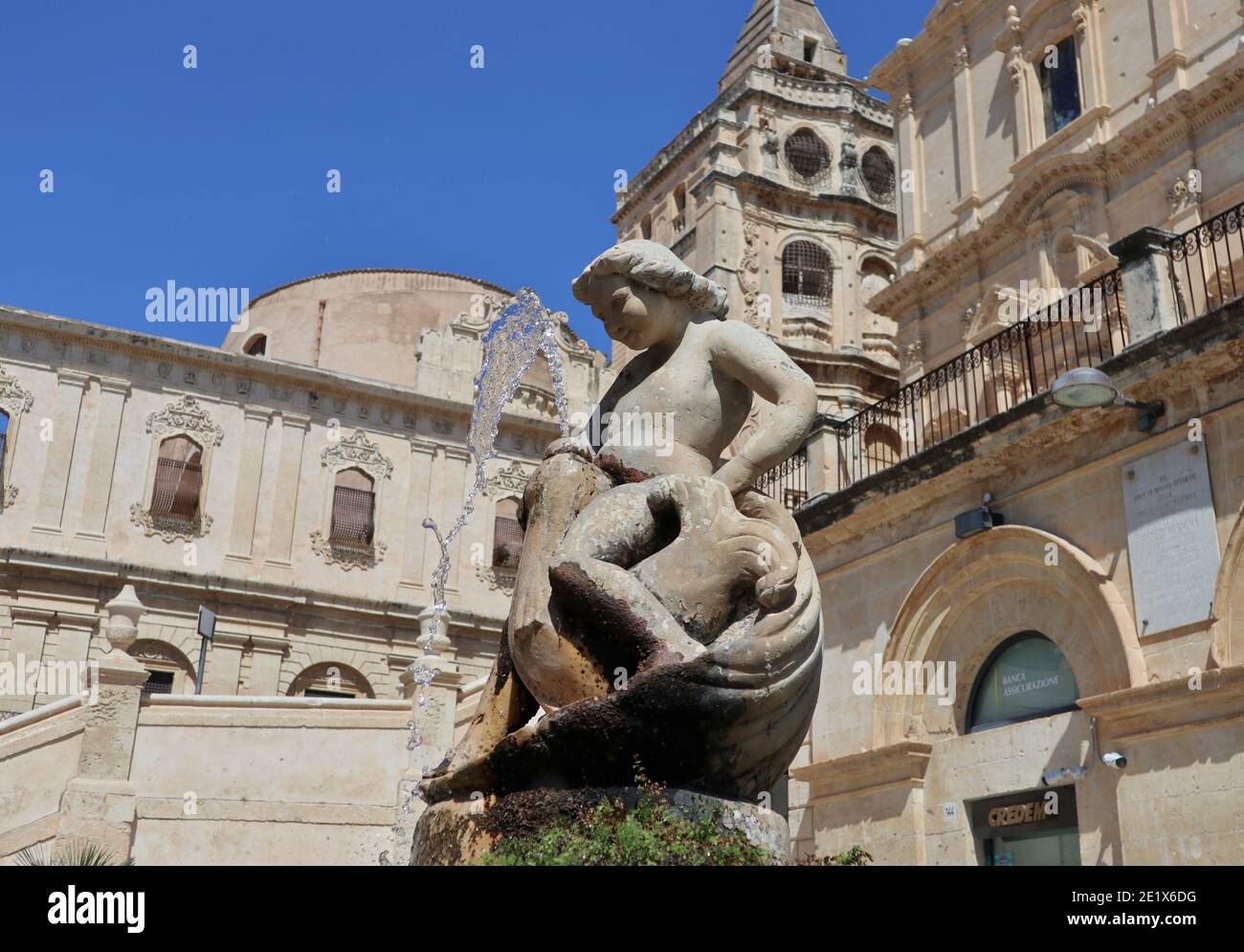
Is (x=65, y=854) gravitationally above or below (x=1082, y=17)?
below

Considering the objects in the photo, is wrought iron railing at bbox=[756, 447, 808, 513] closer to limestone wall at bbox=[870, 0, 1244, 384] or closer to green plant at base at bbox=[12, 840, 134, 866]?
limestone wall at bbox=[870, 0, 1244, 384]

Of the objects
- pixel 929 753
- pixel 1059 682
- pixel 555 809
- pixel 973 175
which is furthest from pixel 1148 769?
pixel 973 175

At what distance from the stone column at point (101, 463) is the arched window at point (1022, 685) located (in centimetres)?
2009

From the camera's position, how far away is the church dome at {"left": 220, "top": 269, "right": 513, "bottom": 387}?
37.2 meters

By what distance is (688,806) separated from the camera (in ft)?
12.5

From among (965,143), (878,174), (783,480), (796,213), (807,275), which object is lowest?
(783,480)

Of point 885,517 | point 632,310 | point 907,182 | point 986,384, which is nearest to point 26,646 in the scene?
point 885,517

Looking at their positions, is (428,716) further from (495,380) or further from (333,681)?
(333,681)

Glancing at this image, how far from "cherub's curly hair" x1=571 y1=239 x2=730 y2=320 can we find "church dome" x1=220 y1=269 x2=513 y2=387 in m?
31.9

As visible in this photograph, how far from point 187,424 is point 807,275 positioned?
59.7 ft

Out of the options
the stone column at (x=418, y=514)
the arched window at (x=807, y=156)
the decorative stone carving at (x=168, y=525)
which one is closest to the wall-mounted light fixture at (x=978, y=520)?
the stone column at (x=418, y=514)

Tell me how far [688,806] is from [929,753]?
34.5ft

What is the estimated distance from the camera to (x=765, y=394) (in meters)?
4.80
